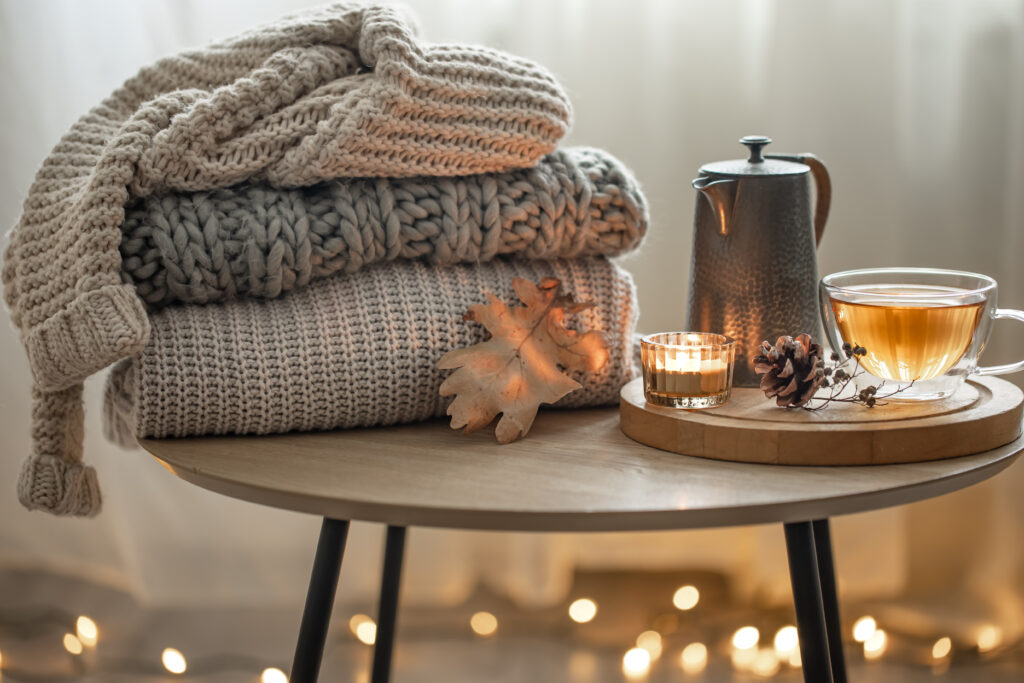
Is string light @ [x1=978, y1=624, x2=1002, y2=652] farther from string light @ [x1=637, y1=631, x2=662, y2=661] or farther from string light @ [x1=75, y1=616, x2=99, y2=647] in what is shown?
string light @ [x1=75, y1=616, x2=99, y2=647]

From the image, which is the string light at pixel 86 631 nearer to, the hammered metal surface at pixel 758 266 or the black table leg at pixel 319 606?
the black table leg at pixel 319 606

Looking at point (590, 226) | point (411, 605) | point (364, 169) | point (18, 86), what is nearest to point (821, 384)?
point (590, 226)

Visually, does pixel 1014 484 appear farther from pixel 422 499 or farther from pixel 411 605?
pixel 422 499

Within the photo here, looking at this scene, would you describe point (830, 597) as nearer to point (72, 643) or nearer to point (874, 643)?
point (874, 643)

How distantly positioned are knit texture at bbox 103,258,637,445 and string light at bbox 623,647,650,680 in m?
0.69

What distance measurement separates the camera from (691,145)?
121cm

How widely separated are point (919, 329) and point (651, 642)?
2.62 feet

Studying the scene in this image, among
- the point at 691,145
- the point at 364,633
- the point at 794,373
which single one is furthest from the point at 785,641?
the point at 794,373

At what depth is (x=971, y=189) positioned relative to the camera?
1210mm

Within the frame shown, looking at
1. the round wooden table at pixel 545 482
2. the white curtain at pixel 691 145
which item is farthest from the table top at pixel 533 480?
the white curtain at pixel 691 145

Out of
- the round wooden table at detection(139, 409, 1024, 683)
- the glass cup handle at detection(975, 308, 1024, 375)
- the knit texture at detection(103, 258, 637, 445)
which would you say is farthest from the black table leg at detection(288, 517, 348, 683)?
the glass cup handle at detection(975, 308, 1024, 375)

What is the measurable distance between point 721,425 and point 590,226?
217 millimetres

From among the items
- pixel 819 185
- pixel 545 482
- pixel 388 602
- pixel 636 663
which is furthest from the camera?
pixel 636 663

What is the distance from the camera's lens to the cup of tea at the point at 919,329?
0.66 meters
